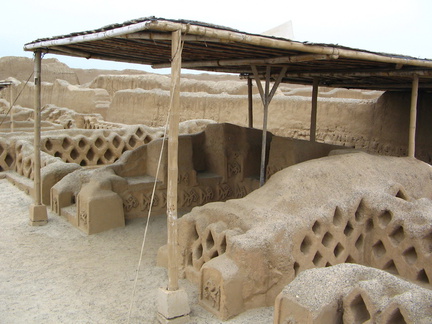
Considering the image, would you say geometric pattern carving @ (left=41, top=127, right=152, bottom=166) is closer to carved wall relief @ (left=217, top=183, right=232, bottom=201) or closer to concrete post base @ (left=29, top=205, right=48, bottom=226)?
concrete post base @ (left=29, top=205, right=48, bottom=226)

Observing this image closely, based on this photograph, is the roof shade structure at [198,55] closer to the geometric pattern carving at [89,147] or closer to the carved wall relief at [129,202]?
the carved wall relief at [129,202]

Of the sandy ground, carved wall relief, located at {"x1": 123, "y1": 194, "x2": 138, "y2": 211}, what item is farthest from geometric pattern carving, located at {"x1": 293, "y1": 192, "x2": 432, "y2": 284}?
carved wall relief, located at {"x1": 123, "y1": 194, "x2": 138, "y2": 211}

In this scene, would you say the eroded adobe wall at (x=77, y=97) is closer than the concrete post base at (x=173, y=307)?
No

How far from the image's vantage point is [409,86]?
10.1m

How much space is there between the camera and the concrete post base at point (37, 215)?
820 cm

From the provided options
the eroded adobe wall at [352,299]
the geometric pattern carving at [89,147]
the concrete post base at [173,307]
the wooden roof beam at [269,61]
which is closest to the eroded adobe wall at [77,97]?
the geometric pattern carving at [89,147]

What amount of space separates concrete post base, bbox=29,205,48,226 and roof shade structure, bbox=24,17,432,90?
283cm

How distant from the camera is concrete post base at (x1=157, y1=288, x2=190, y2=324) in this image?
488 centimetres

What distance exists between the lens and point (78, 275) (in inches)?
246

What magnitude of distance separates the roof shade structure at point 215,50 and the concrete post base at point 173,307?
2837 mm

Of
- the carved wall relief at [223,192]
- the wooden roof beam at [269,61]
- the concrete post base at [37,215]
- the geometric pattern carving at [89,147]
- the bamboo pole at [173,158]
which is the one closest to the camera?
the bamboo pole at [173,158]

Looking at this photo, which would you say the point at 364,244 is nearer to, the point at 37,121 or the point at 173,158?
the point at 173,158

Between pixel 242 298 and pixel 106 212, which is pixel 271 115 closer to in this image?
pixel 106 212

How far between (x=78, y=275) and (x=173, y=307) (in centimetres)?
196
